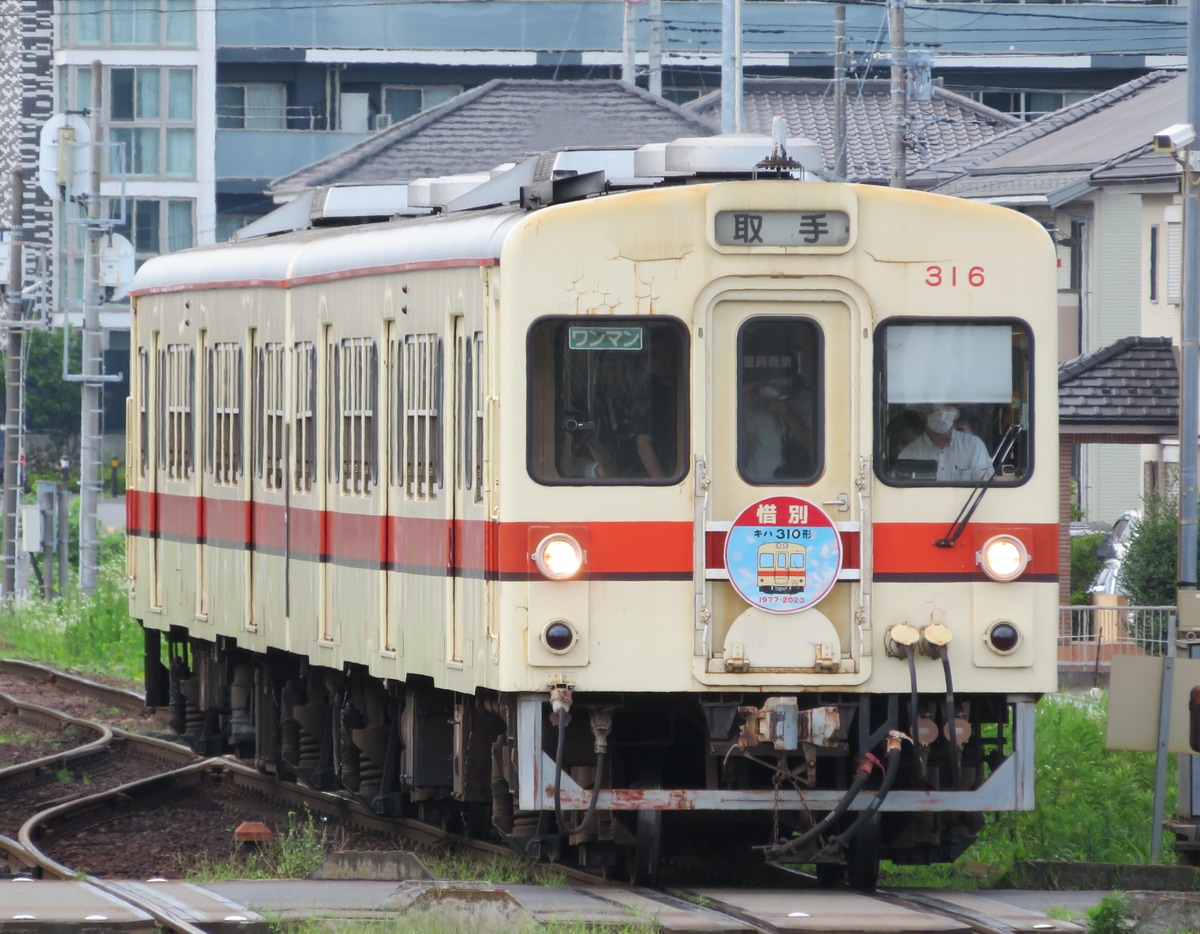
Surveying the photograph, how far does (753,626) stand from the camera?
32.5 ft

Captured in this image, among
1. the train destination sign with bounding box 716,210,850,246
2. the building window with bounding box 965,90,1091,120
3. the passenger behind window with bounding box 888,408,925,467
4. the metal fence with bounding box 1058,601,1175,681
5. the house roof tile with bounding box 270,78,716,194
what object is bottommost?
the metal fence with bounding box 1058,601,1175,681

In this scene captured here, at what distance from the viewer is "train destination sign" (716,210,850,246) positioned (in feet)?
33.0

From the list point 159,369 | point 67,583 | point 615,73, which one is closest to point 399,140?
point 615,73

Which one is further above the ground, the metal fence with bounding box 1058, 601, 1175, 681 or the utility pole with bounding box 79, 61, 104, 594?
the utility pole with bounding box 79, 61, 104, 594

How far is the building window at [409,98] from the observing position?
52.2 metres

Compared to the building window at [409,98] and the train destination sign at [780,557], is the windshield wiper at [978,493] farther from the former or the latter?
the building window at [409,98]

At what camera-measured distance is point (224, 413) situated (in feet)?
46.9

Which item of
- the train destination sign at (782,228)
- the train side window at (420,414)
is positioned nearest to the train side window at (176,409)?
the train side window at (420,414)

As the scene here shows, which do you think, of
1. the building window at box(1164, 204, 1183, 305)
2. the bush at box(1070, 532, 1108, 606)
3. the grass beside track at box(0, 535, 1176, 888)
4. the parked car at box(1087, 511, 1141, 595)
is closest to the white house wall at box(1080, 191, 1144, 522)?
the building window at box(1164, 204, 1183, 305)

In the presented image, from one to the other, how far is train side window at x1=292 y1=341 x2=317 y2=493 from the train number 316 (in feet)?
11.8

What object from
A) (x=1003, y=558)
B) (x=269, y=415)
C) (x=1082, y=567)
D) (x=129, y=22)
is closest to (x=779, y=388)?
(x=1003, y=558)

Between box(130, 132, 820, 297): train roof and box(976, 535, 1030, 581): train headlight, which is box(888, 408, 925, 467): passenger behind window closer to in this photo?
box(976, 535, 1030, 581): train headlight

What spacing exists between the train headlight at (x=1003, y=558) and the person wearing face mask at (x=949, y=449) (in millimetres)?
261

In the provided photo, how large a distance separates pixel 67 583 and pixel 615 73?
2688cm
